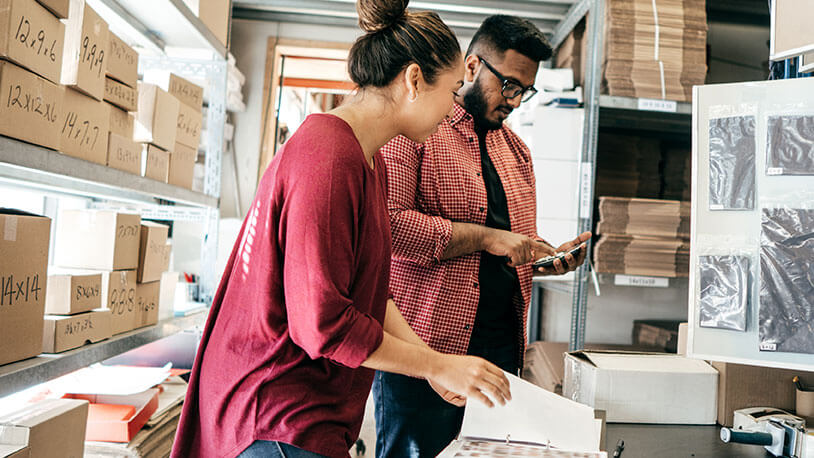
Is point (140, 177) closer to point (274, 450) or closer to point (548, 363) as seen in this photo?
point (274, 450)

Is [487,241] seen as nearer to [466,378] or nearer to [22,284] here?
[466,378]

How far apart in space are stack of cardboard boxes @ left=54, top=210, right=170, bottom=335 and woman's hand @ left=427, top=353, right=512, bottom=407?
3.37 feet

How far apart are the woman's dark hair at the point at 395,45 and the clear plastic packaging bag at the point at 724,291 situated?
2.17 feet

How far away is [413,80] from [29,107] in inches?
28.9

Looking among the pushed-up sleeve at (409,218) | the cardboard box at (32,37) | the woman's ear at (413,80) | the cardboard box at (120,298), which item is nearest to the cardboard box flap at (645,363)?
the pushed-up sleeve at (409,218)

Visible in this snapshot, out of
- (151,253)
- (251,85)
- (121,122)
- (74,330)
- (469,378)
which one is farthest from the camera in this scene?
(251,85)

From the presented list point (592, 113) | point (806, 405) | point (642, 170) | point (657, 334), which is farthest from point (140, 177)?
point (657, 334)

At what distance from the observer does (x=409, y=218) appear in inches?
49.7

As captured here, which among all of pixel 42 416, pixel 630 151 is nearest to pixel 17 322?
pixel 42 416

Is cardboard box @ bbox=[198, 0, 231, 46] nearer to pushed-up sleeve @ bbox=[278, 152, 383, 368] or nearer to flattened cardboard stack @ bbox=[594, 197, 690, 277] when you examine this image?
pushed-up sleeve @ bbox=[278, 152, 383, 368]

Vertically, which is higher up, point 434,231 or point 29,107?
point 29,107

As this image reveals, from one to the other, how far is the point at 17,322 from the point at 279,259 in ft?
2.23

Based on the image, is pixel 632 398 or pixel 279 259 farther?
pixel 632 398

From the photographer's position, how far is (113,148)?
1421 millimetres
